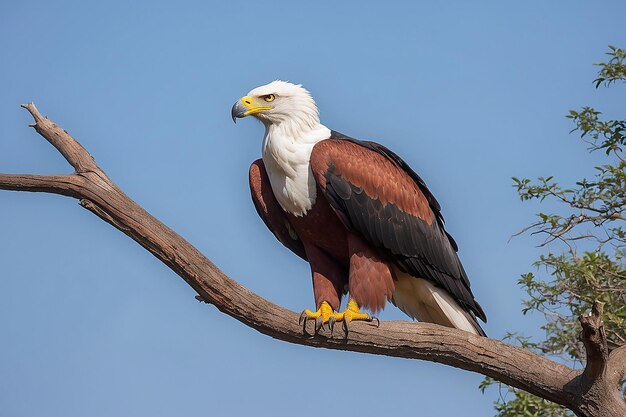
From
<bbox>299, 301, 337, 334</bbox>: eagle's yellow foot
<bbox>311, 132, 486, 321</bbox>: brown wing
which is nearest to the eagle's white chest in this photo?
<bbox>311, 132, 486, 321</bbox>: brown wing

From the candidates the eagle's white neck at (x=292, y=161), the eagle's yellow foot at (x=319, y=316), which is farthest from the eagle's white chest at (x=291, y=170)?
the eagle's yellow foot at (x=319, y=316)

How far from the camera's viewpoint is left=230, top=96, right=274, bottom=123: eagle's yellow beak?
6.07m

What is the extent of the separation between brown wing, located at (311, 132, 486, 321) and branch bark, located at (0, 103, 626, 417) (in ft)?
2.51

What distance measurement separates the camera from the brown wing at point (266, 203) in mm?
6133

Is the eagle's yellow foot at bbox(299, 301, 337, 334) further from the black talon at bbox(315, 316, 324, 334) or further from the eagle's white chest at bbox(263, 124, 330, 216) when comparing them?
the eagle's white chest at bbox(263, 124, 330, 216)

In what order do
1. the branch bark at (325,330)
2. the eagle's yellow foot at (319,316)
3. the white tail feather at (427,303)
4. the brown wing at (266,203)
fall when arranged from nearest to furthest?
the branch bark at (325,330) < the eagle's yellow foot at (319,316) < the white tail feather at (427,303) < the brown wing at (266,203)

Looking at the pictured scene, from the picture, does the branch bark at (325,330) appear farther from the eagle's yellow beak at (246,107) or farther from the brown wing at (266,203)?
the eagle's yellow beak at (246,107)

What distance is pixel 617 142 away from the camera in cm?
827

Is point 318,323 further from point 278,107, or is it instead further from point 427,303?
point 278,107

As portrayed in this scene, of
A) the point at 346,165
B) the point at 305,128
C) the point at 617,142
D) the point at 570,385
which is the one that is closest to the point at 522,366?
the point at 570,385

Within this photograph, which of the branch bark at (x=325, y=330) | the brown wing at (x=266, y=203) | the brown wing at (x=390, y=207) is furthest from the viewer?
the brown wing at (x=266, y=203)

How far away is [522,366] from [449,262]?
3.75ft

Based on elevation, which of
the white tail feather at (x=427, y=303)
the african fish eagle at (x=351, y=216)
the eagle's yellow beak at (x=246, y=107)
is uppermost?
the eagle's yellow beak at (x=246, y=107)

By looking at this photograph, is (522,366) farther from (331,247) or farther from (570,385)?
(331,247)
